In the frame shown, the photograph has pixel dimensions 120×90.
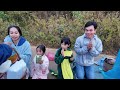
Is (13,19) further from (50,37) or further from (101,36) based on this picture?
(101,36)

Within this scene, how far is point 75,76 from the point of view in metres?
3.31

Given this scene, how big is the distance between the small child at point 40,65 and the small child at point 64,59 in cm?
14

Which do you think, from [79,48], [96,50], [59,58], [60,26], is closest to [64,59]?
[59,58]

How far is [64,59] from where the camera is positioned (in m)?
3.16

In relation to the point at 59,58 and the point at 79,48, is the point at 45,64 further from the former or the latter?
the point at 79,48

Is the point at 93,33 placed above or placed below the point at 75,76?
above

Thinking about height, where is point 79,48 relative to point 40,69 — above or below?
above

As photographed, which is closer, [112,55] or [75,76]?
[75,76]

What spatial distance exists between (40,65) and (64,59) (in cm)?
28

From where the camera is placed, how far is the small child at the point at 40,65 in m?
3.15

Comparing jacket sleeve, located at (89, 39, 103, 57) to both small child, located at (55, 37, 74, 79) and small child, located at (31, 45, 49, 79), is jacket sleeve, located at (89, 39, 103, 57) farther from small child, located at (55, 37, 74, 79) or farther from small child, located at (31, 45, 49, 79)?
small child, located at (31, 45, 49, 79)
